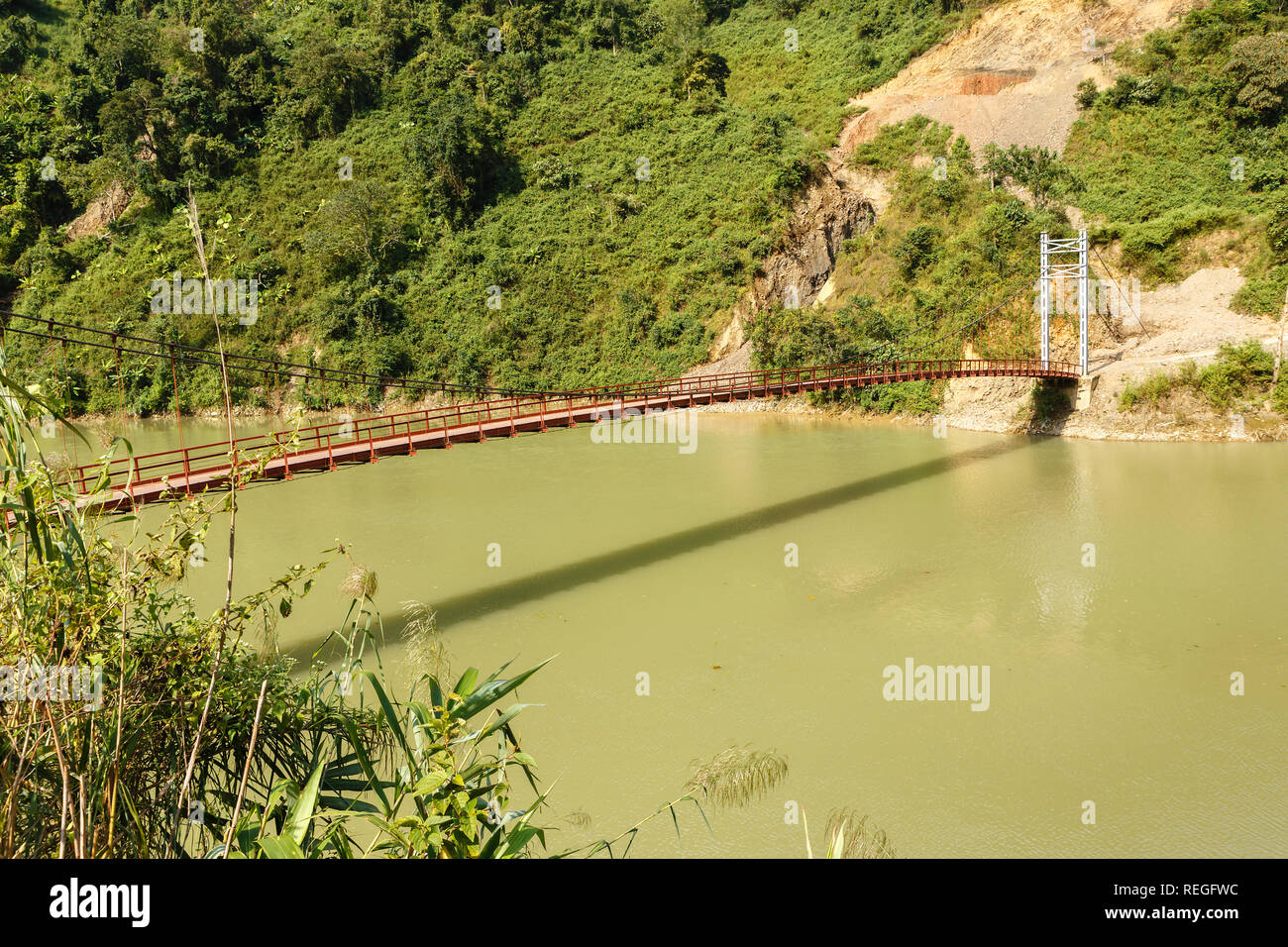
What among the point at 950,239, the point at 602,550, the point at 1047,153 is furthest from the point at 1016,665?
the point at 1047,153

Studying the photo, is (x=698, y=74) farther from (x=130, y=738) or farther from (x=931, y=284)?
(x=130, y=738)

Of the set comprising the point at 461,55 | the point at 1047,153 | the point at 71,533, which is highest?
the point at 461,55

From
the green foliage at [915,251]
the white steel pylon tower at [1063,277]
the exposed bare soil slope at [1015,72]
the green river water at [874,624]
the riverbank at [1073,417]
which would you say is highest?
the exposed bare soil slope at [1015,72]

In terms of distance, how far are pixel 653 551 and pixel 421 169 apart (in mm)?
24631

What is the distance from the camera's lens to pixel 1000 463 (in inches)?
646

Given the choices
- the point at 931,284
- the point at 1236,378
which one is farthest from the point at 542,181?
the point at 1236,378

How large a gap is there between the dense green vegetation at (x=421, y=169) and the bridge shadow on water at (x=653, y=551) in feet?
38.7

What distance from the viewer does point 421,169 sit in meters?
31.0

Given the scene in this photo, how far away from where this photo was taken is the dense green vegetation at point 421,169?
27672 millimetres

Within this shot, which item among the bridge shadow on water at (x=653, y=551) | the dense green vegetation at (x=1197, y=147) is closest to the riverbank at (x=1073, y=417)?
the dense green vegetation at (x=1197, y=147)

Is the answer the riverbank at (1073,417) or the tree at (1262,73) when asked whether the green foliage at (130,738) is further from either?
the tree at (1262,73)
